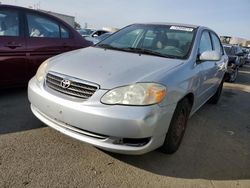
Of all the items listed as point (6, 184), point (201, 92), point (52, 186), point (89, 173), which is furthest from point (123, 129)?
point (201, 92)

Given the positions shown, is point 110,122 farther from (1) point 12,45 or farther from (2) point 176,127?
(1) point 12,45

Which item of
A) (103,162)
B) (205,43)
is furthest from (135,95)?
(205,43)

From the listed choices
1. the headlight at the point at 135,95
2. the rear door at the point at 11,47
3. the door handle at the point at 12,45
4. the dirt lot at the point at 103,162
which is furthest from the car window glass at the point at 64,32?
the headlight at the point at 135,95

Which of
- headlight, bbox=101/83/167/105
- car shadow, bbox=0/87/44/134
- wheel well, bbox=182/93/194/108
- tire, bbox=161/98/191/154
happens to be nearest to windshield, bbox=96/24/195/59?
wheel well, bbox=182/93/194/108

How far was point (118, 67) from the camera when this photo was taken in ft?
9.52

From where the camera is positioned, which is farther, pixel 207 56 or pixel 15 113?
pixel 15 113

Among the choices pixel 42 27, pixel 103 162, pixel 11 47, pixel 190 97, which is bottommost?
pixel 103 162

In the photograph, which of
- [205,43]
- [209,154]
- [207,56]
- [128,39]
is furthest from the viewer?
[205,43]

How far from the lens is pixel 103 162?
287cm

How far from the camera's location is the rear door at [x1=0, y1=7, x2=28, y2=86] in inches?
167

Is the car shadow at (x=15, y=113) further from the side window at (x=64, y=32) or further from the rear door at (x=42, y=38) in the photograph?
the side window at (x=64, y=32)

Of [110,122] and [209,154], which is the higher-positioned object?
[110,122]

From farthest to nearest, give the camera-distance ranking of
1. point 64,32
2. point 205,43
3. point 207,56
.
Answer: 1. point 64,32
2. point 205,43
3. point 207,56

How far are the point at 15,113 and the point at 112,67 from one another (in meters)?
1.89
